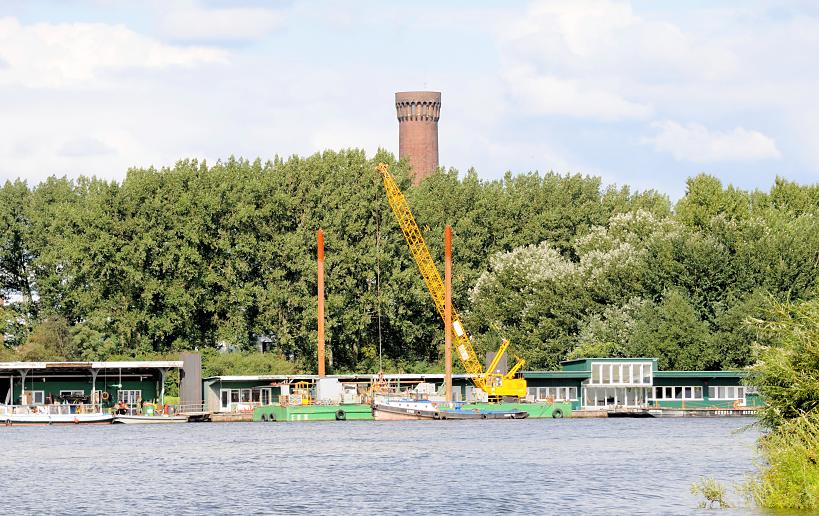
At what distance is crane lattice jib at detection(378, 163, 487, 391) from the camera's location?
150 m

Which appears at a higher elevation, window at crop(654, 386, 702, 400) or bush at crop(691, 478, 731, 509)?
window at crop(654, 386, 702, 400)

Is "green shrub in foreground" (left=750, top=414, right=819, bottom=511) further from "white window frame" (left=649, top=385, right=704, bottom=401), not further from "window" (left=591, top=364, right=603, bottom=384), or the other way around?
"white window frame" (left=649, top=385, right=704, bottom=401)

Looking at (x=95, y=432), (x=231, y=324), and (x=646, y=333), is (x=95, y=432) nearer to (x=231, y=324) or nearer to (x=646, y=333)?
(x=231, y=324)

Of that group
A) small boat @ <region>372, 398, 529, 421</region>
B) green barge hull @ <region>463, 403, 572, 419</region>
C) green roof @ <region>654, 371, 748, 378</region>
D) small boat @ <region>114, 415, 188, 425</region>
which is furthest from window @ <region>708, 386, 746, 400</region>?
small boat @ <region>114, 415, 188, 425</region>

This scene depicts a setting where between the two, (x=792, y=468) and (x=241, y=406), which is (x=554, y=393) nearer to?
(x=241, y=406)

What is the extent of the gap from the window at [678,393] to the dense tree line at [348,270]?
147 inches

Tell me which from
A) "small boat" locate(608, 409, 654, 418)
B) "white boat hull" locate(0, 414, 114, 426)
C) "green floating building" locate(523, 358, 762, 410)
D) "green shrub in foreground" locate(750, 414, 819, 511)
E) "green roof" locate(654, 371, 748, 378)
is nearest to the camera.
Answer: "green shrub in foreground" locate(750, 414, 819, 511)

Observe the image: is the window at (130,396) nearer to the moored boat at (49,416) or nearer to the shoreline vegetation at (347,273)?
the shoreline vegetation at (347,273)

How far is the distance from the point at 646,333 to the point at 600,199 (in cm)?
3696

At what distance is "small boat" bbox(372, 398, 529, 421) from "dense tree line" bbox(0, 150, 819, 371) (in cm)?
1147

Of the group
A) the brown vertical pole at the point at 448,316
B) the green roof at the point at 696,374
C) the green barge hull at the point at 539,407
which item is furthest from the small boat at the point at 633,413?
the brown vertical pole at the point at 448,316

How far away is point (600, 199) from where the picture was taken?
569 feet

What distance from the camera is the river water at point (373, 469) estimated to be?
206ft

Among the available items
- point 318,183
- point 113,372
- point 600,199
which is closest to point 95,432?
point 113,372
